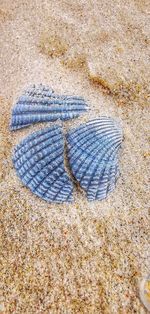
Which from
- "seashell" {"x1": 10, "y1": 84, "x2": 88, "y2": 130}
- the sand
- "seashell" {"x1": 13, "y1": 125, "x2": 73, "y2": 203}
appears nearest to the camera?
the sand

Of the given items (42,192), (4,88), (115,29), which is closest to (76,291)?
(42,192)

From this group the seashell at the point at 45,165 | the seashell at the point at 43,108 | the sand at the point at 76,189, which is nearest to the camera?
the sand at the point at 76,189

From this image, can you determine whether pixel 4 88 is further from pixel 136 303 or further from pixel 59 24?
pixel 136 303

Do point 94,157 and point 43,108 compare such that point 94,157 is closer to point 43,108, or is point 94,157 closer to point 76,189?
point 76,189

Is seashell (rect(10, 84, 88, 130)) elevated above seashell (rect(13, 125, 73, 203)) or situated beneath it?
elevated above

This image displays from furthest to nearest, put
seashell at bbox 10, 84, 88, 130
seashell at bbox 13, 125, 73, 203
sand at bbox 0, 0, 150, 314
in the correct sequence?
seashell at bbox 10, 84, 88, 130 < seashell at bbox 13, 125, 73, 203 < sand at bbox 0, 0, 150, 314

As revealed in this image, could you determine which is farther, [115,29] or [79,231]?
[115,29]

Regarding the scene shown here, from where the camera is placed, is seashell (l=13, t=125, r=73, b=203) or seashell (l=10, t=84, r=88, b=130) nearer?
seashell (l=13, t=125, r=73, b=203)
